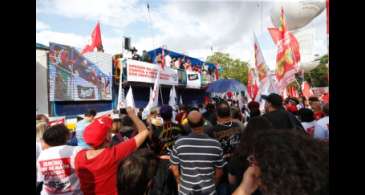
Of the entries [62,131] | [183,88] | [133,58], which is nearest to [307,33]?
[183,88]

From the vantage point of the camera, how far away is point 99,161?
100 inches

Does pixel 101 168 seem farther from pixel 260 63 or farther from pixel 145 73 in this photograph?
pixel 145 73

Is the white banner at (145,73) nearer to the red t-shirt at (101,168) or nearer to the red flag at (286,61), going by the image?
the red flag at (286,61)

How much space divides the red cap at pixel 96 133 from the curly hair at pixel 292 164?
153 centimetres

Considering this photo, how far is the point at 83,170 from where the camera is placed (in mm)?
2570

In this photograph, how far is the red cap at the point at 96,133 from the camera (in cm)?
257

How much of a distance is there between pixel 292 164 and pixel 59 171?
7.26 feet

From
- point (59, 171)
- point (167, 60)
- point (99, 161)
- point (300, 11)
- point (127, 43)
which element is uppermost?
point (300, 11)

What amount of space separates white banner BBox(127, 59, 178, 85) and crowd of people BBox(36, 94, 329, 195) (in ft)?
36.6

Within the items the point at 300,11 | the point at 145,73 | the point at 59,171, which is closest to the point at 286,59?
the point at 59,171

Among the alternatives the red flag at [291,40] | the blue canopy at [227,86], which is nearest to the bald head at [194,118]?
the red flag at [291,40]

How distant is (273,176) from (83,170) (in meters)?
1.76
